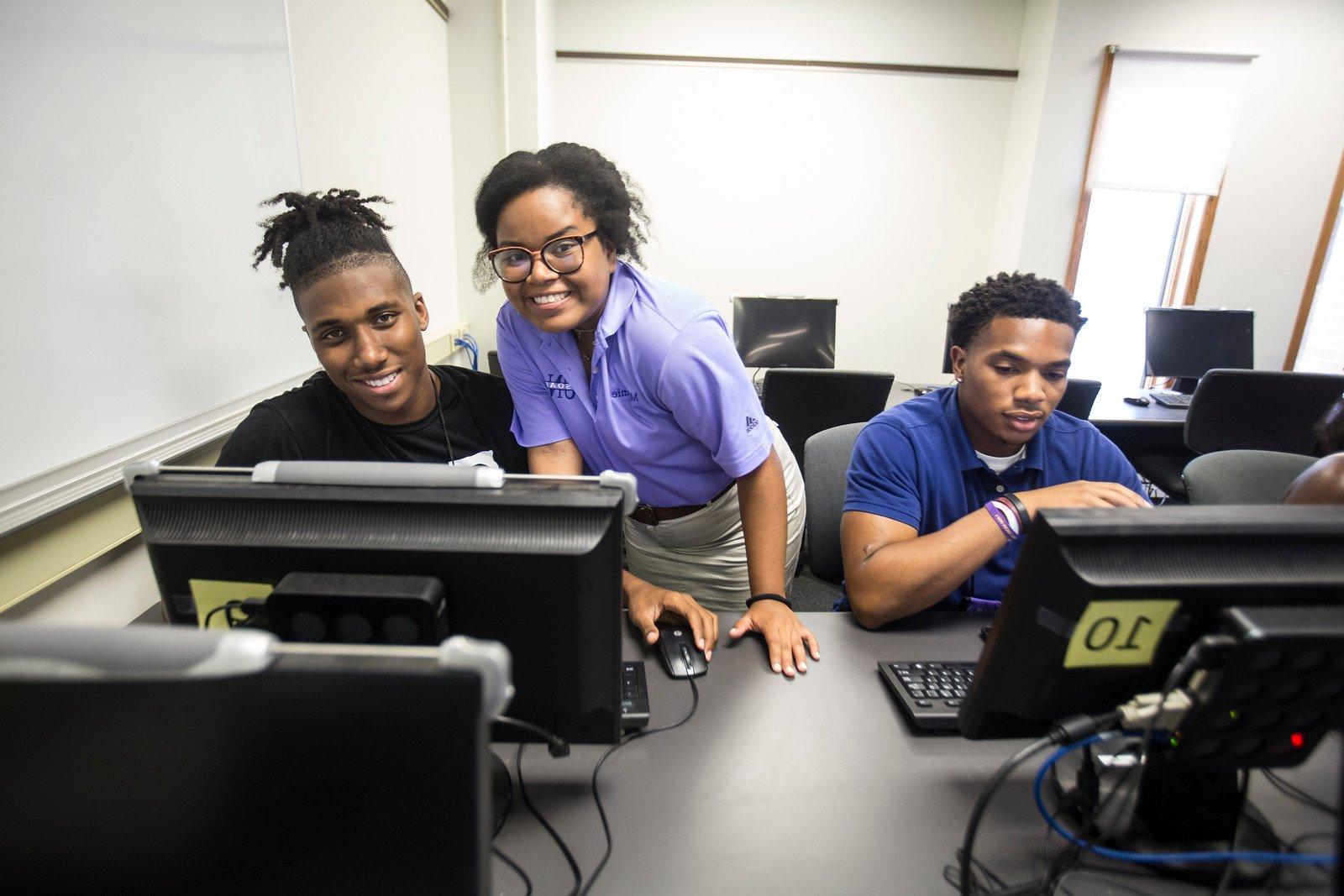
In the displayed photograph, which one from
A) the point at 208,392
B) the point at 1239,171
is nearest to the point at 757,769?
the point at 208,392

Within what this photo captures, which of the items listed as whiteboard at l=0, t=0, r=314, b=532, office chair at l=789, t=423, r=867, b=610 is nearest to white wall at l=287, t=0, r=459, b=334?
whiteboard at l=0, t=0, r=314, b=532

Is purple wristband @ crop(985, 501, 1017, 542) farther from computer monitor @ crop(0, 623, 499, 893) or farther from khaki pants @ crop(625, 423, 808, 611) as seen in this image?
computer monitor @ crop(0, 623, 499, 893)

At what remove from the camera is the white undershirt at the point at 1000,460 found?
129 centimetres

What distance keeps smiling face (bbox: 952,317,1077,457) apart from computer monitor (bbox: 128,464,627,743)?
95cm

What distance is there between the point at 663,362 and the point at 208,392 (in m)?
1.01

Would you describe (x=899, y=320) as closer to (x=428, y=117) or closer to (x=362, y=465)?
(x=428, y=117)

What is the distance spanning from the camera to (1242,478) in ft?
5.55

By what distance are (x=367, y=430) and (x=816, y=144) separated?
3.91 m

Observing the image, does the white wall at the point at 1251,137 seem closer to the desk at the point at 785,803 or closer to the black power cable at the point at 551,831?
the desk at the point at 785,803

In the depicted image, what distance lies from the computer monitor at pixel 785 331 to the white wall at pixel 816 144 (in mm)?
981

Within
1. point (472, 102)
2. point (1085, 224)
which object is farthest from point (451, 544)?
point (1085, 224)

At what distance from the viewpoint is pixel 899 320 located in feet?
14.9

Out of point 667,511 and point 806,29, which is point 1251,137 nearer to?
point 806,29

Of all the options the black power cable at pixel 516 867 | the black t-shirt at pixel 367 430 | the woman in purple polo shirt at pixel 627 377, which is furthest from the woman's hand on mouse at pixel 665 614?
the black t-shirt at pixel 367 430
